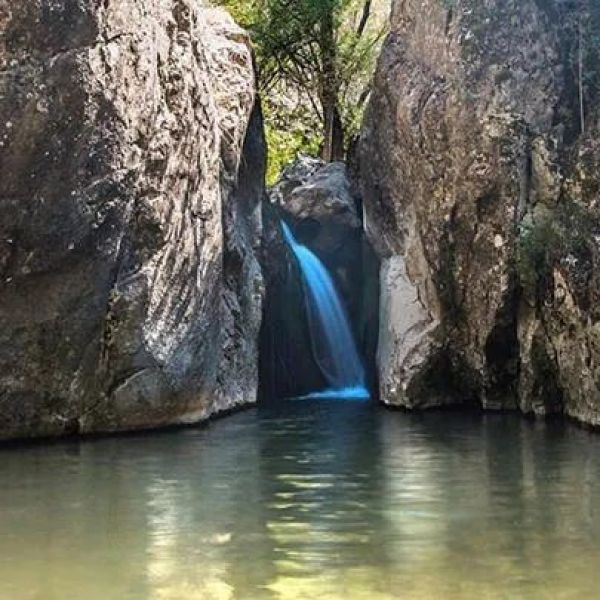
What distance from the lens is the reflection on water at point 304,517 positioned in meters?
7.21

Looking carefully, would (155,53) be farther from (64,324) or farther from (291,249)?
(291,249)

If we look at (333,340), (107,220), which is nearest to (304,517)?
(107,220)

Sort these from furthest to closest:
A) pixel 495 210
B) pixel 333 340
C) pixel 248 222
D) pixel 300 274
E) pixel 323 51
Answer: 1. pixel 323 51
2. pixel 300 274
3. pixel 333 340
4. pixel 248 222
5. pixel 495 210

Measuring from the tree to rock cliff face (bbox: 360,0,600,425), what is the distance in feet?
29.9

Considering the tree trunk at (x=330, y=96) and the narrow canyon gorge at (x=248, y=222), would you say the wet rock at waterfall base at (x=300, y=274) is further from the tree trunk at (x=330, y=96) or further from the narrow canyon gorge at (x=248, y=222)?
the tree trunk at (x=330, y=96)

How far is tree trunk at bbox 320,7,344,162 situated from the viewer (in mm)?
30344

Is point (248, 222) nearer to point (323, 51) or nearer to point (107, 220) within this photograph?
point (107, 220)

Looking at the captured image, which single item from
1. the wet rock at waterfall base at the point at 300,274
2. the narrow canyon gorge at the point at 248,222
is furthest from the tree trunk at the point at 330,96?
the narrow canyon gorge at the point at 248,222

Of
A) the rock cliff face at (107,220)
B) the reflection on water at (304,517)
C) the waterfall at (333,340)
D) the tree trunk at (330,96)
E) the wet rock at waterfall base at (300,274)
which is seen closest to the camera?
the reflection on water at (304,517)

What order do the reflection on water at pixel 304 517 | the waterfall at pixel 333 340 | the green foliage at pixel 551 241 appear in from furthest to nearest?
the waterfall at pixel 333 340
the green foliage at pixel 551 241
the reflection on water at pixel 304 517

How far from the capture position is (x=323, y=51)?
101 feet

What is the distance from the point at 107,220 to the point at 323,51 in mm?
16987

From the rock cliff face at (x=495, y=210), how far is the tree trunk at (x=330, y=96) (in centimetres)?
910

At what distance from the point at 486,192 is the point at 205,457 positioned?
25.0 feet
